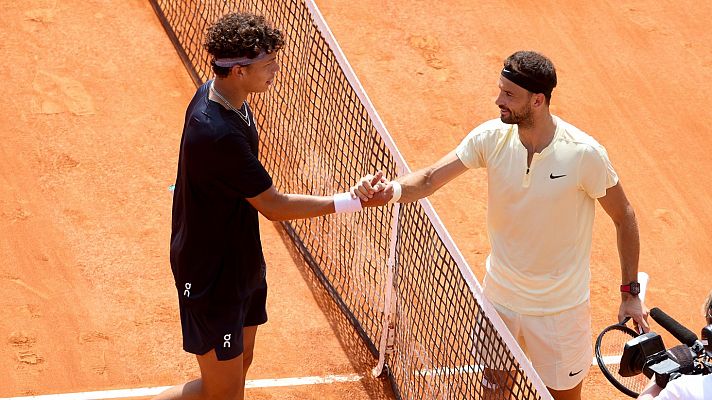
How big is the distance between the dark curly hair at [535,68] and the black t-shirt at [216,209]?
139cm

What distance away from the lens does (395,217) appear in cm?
712

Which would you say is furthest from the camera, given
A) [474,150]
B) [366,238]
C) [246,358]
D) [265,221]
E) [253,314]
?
[265,221]

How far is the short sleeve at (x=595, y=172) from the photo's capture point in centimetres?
577

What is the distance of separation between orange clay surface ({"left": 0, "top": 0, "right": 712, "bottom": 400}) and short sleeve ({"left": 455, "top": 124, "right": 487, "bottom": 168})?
6.58 feet

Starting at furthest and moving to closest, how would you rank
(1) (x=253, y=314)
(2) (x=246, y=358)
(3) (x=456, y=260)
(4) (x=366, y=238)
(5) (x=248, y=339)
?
(4) (x=366, y=238) → (2) (x=246, y=358) → (5) (x=248, y=339) → (1) (x=253, y=314) → (3) (x=456, y=260)

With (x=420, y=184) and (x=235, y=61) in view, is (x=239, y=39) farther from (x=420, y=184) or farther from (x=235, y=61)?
(x=420, y=184)

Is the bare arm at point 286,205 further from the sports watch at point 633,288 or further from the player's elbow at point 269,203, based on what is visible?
the sports watch at point 633,288

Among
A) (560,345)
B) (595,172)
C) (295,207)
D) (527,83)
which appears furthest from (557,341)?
(295,207)

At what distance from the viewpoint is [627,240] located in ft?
19.5

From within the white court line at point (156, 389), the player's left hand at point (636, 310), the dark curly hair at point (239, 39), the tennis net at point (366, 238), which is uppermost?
the dark curly hair at point (239, 39)

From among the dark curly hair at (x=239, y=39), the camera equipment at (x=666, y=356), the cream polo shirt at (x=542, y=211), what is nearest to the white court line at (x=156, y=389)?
the cream polo shirt at (x=542, y=211)

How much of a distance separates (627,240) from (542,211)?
493 mm

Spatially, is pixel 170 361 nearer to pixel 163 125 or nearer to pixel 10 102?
pixel 163 125

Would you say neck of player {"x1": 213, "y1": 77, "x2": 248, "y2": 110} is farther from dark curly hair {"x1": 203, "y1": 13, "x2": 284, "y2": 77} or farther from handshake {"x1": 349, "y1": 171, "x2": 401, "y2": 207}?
handshake {"x1": 349, "y1": 171, "x2": 401, "y2": 207}
